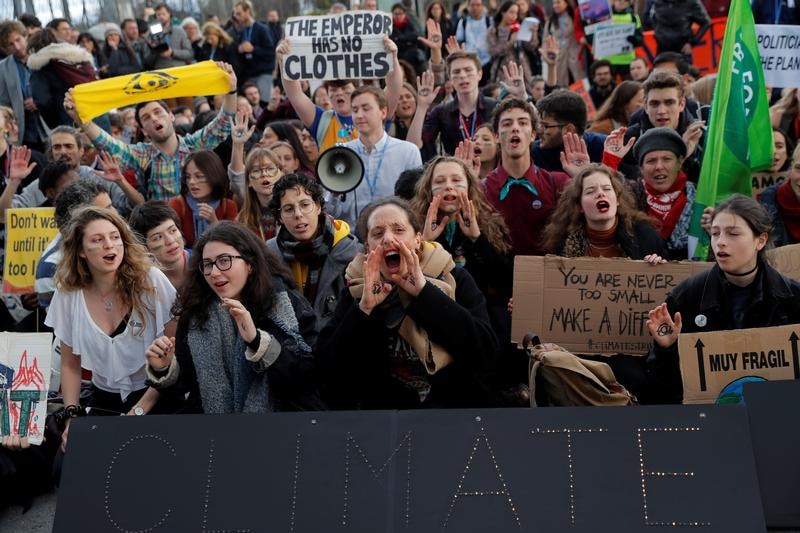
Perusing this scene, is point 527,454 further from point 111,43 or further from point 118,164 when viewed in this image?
point 111,43

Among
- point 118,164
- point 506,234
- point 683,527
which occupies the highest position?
Result: point 118,164

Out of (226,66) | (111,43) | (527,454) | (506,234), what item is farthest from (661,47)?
(527,454)

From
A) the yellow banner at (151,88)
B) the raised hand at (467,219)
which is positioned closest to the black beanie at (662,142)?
the raised hand at (467,219)

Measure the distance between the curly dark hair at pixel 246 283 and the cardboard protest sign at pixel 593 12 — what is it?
776cm

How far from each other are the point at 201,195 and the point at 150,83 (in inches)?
59.8

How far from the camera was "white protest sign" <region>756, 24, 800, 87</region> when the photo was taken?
7.26m

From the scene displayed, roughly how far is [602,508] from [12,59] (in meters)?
8.89

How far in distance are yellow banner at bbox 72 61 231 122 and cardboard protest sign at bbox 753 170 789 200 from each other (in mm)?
4252

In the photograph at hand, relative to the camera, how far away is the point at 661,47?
38.8 feet

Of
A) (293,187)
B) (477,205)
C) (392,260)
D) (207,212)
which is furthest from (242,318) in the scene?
(207,212)

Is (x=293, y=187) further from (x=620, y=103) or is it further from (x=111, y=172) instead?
(x=620, y=103)

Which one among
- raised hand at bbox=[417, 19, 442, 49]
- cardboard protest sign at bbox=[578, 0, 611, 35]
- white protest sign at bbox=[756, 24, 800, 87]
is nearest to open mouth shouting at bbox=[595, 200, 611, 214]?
white protest sign at bbox=[756, 24, 800, 87]

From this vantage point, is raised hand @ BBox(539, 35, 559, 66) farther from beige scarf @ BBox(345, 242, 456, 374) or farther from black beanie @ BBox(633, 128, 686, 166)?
beige scarf @ BBox(345, 242, 456, 374)

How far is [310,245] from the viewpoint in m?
6.05
